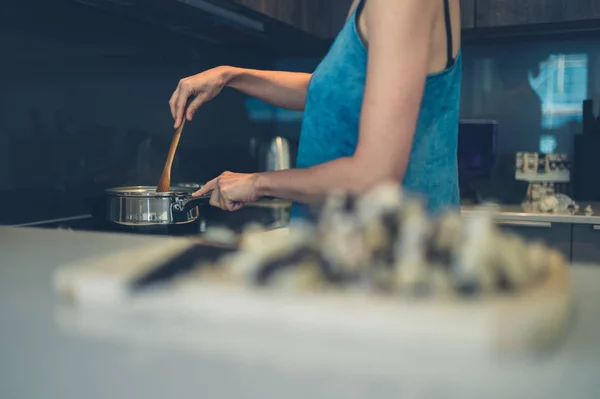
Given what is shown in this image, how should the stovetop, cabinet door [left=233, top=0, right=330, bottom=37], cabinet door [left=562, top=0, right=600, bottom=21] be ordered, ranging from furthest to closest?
cabinet door [left=562, top=0, right=600, bottom=21] < cabinet door [left=233, top=0, right=330, bottom=37] < the stovetop

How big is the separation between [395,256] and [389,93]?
0.38 meters

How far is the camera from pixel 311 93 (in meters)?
1.06

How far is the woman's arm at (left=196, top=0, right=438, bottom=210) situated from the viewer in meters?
0.78

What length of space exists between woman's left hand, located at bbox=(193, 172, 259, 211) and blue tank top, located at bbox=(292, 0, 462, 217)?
0.36 feet

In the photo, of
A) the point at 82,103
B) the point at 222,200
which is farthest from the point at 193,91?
the point at 82,103

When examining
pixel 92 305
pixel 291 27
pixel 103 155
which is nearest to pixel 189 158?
pixel 103 155

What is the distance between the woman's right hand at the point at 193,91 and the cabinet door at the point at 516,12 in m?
1.58

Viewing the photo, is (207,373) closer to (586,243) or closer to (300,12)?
(586,243)

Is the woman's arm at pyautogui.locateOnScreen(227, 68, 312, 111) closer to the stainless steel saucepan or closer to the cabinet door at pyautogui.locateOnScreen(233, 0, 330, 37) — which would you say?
the stainless steel saucepan

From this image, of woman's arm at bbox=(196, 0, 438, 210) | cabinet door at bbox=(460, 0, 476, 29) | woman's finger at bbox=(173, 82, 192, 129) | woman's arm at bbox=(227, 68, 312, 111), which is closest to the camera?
woman's arm at bbox=(196, 0, 438, 210)

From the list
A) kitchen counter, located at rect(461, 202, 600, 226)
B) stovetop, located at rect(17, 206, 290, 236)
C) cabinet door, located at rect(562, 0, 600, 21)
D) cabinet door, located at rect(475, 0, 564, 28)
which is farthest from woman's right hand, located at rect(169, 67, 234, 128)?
cabinet door, located at rect(562, 0, 600, 21)

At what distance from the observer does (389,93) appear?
774 mm

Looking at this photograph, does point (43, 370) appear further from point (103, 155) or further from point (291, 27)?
point (291, 27)

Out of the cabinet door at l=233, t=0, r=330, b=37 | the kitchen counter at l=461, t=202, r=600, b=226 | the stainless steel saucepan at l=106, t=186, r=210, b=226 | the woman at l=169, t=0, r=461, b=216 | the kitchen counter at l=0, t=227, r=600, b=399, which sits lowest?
the kitchen counter at l=0, t=227, r=600, b=399
